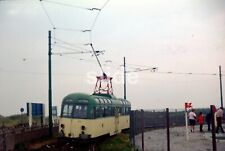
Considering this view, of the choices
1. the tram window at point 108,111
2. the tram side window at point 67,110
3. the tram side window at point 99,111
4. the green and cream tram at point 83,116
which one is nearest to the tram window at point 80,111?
the green and cream tram at point 83,116

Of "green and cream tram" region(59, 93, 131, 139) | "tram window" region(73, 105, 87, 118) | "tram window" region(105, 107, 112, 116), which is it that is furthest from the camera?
"tram window" region(105, 107, 112, 116)

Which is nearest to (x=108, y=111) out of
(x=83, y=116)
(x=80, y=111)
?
(x=80, y=111)

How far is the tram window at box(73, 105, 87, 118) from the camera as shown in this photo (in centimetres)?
2180

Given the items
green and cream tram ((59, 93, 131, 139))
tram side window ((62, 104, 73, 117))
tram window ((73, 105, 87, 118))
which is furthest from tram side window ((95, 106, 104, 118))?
tram side window ((62, 104, 73, 117))

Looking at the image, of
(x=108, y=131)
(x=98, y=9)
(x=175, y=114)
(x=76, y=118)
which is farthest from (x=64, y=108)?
(x=175, y=114)

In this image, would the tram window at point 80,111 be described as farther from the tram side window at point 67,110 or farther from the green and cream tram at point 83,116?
the tram side window at point 67,110

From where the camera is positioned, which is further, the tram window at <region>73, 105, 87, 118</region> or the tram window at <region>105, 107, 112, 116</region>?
the tram window at <region>105, 107, 112, 116</region>

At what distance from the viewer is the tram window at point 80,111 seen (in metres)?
21.8

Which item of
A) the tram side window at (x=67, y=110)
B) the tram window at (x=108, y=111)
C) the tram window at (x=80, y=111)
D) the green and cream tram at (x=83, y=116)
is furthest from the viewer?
the tram window at (x=108, y=111)

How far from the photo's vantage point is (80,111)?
21938mm

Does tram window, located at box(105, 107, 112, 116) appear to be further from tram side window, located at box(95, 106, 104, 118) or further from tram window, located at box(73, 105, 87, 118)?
tram window, located at box(73, 105, 87, 118)

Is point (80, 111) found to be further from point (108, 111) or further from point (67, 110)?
point (108, 111)

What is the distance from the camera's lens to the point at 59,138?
21938 mm

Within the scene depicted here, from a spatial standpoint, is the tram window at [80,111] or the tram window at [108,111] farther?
the tram window at [108,111]
